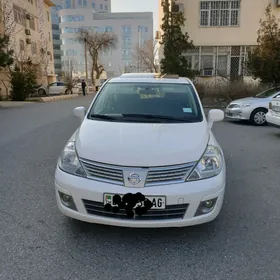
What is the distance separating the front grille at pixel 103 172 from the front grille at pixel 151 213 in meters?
0.25

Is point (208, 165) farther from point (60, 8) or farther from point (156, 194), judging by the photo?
point (60, 8)

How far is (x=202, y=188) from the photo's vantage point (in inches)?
107

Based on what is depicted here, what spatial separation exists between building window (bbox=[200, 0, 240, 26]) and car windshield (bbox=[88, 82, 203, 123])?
2059 centimetres

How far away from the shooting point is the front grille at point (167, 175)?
270cm

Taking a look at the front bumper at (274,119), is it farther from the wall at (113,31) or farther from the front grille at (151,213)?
the wall at (113,31)

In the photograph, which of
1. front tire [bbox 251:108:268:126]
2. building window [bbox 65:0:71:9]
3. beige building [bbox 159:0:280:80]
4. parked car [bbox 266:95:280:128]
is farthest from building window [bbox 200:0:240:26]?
building window [bbox 65:0:71:9]

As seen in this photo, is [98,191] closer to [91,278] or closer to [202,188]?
[91,278]

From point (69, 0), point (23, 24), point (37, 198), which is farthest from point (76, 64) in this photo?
point (37, 198)

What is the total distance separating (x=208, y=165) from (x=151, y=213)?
78 centimetres

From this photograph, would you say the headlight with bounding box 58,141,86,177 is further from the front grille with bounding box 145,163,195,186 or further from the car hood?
the front grille with bounding box 145,163,195,186

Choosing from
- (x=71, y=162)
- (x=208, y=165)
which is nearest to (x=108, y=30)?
(x=71, y=162)

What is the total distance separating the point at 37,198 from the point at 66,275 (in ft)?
5.64

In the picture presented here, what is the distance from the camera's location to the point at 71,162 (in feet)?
9.84

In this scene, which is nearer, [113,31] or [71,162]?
[71,162]
